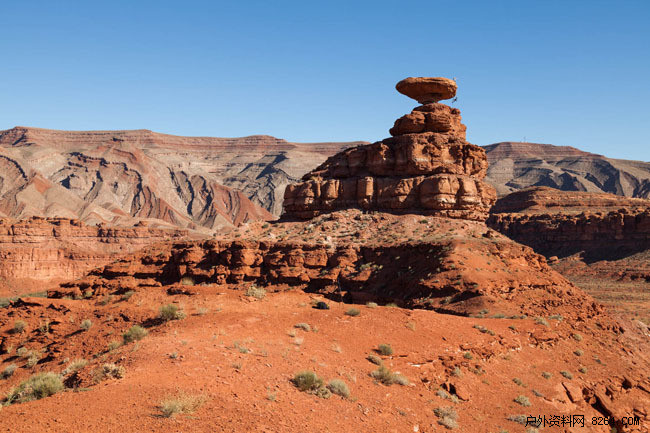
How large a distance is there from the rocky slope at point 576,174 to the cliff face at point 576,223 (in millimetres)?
49066

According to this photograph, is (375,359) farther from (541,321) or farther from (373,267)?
(373,267)

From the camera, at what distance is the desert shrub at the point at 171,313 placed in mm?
13789

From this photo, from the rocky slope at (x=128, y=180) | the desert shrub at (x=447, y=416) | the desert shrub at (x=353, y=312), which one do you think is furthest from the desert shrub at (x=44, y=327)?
the rocky slope at (x=128, y=180)

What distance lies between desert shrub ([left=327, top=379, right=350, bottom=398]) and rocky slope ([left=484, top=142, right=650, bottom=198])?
144101 millimetres

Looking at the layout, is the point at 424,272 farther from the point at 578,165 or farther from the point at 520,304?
the point at 578,165

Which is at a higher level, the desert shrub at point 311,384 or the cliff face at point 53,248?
the desert shrub at point 311,384

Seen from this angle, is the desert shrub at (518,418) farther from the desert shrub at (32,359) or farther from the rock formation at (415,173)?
the rock formation at (415,173)

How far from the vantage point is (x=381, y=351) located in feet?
42.8

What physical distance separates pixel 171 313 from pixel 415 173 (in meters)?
26.6

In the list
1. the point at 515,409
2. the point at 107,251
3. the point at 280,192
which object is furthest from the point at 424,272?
the point at 280,192

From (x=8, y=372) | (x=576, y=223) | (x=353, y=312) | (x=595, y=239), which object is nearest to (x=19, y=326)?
(x=8, y=372)

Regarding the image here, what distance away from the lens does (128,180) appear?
504 ft

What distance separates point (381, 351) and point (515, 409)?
158 inches

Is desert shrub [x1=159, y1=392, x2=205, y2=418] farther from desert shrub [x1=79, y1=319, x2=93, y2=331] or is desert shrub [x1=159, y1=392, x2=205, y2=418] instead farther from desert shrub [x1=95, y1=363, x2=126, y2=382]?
desert shrub [x1=79, y1=319, x2=93, y2=331]
